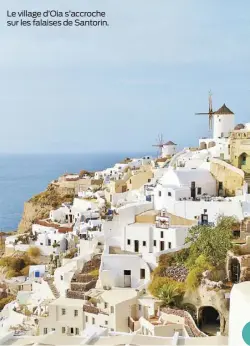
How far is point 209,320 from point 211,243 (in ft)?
4.63

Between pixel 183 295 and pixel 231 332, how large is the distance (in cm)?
671

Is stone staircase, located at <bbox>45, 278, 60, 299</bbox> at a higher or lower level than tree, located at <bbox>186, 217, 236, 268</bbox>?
lower

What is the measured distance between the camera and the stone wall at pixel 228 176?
13.5 meters

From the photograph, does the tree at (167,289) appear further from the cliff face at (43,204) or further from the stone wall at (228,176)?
the cliff face at (43,204)

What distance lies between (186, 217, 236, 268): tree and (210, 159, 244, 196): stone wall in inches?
92.1

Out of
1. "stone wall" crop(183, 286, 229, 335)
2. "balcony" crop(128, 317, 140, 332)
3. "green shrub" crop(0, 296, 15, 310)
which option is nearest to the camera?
"stone wall" crop(183, 286, 229, 335)

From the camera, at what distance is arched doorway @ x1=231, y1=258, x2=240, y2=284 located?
9.95 meters

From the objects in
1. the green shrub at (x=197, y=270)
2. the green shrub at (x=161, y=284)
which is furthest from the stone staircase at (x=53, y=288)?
the green shrub at (x=197, y=270)

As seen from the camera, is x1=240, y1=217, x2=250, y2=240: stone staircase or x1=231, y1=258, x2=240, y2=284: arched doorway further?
x1=240, y1=217, x2=250, y2=240: stone staircase

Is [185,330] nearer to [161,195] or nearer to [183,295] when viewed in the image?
[183,295]

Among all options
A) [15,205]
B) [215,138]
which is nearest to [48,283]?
[215,138]

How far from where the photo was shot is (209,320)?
32.2 ft

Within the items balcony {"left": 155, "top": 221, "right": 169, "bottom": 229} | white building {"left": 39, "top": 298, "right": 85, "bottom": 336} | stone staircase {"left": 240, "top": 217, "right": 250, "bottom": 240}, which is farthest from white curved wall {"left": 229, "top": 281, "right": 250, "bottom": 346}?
balcony {"left": 155, "top": 221, "right": 169, "bottom": 229}

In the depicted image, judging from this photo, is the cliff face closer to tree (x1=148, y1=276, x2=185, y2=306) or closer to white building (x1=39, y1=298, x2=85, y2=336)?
white building (x1=39, y1=298, x2=85, y2=336)
